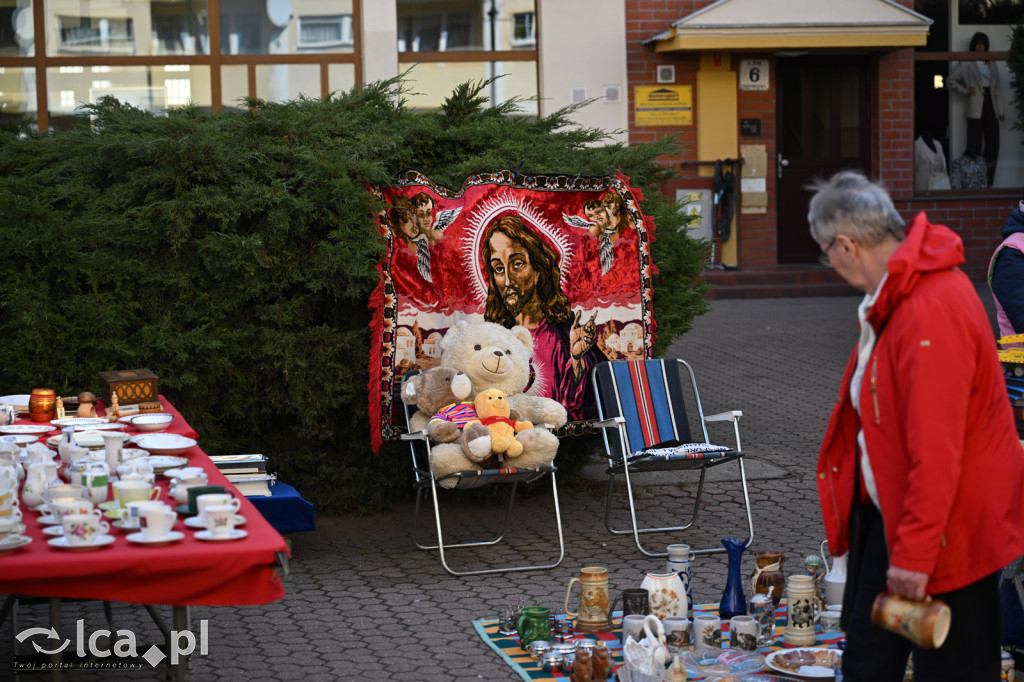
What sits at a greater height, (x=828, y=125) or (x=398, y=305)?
(x=828, y=125)

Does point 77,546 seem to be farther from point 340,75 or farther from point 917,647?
point 340,75

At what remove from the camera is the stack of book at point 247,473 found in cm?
559

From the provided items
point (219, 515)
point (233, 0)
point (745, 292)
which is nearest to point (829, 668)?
point (219, 515)

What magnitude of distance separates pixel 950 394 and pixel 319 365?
409 cm

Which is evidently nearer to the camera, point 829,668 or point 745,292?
point 829,668

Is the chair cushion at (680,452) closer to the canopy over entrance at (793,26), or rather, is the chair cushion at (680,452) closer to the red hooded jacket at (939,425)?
the red hooded jacket at (939,425)

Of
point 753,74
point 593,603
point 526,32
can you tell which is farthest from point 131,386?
point 753,74

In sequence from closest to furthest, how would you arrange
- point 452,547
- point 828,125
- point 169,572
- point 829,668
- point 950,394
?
point 950,394 < point 169,572 < point 829,668 < point 452,547 < point 828,125

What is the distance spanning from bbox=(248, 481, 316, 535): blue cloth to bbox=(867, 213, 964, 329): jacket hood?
131 inches

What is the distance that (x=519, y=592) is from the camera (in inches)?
212

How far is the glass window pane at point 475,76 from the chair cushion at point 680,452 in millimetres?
9167

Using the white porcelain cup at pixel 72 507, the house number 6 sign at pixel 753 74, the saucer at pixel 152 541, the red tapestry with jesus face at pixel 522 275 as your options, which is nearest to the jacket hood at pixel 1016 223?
the red tapestry with jesus face at pixel 522 275

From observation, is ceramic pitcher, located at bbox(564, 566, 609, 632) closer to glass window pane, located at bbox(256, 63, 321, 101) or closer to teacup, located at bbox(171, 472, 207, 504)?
teacup, located at bbox(171, 472, 207, 504)

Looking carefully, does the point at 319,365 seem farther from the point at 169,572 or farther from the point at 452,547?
the point at 169,572
